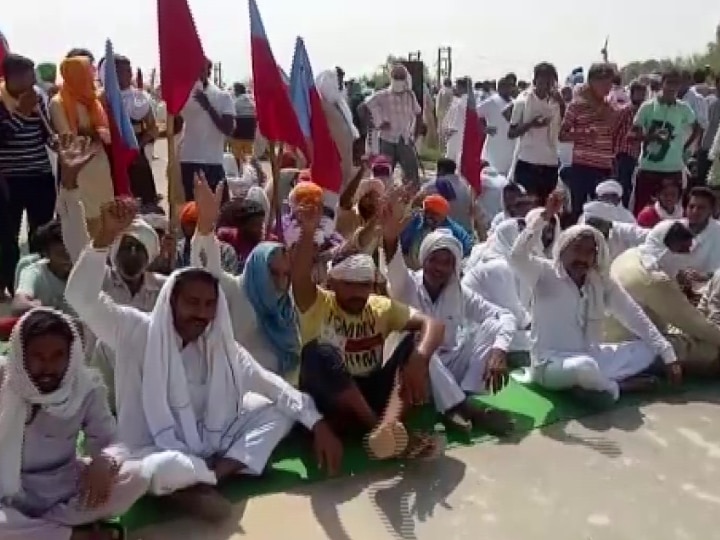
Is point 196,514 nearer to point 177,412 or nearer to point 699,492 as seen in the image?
point 177,412

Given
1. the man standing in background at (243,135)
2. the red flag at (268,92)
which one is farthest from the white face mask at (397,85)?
the red flag at (268,92)

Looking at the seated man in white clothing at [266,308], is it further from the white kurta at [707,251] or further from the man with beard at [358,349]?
the white kurta at [707,251]

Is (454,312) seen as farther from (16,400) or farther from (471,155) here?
(471,155)

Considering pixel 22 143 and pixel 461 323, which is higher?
pixel 22 143

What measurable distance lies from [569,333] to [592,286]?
0.27 m

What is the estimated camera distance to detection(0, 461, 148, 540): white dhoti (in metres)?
3.22

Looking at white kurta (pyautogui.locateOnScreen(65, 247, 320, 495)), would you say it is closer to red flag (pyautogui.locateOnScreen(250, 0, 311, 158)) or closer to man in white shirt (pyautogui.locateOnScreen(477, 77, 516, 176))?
red flag (pyautogui.locateOnScreen(250, 0, 311, 158))

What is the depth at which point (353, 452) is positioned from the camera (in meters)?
4.35

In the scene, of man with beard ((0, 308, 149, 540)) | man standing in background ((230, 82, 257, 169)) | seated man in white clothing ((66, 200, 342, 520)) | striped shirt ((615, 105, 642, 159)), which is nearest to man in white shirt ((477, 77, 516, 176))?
striped shirt ((615, 105, 642, 159))

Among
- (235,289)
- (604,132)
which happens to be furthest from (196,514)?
(604,132)

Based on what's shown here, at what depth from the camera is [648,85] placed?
38.4ft

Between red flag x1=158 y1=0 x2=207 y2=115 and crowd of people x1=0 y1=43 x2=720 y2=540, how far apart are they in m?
0.59

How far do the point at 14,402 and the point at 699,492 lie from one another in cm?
270

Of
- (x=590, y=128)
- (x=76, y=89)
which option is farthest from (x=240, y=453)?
(x=590, y=128)
